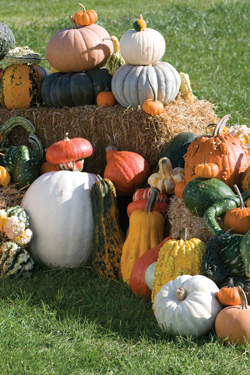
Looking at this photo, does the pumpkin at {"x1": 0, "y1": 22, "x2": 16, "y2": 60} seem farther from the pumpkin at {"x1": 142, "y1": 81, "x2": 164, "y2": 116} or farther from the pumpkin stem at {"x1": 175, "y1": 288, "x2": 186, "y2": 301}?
the pumpkin stem at {"x1": 175, "y1": 288, "x2": 186, "y2": 301}

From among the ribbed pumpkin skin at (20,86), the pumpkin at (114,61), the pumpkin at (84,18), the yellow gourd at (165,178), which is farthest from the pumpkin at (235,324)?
the pumpkin at (84,18)

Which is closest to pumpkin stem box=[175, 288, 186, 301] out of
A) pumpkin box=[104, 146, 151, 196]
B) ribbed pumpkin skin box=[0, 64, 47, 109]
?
pumpkin box=[104, 146, 151, 196]

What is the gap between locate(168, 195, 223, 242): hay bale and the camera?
402 cm

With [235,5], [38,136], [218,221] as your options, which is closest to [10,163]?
[38,136]

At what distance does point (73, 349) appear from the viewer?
3.39 meters

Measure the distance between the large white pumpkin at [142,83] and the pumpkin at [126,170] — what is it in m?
0.58

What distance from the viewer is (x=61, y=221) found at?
4.71 meters

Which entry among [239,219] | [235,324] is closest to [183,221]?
[239,219]

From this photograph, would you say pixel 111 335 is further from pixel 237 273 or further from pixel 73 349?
pixel 237 273

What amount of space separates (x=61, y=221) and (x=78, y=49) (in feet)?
6.43

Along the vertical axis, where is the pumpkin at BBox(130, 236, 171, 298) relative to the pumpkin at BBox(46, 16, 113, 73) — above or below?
below

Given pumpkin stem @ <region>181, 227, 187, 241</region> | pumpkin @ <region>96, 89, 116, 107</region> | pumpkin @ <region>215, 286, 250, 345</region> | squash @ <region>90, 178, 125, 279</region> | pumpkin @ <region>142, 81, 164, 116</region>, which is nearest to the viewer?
pumpkin @ <region>215, 286, 250, 345</region>

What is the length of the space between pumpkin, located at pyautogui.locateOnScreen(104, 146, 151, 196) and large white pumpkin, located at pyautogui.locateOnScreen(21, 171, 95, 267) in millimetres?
334

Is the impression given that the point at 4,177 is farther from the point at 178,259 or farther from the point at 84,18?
the point at 178,259
